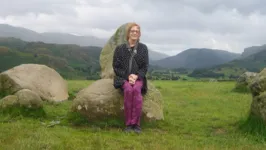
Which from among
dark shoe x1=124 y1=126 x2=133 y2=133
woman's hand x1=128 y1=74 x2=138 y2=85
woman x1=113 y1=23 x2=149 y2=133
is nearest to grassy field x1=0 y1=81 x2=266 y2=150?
dark shoe x1=124 y1=126 x2=133 y2=133

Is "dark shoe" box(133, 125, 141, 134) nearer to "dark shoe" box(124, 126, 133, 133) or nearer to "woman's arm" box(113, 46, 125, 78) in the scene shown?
"dark shoe" box(124, 126, 133, 133)

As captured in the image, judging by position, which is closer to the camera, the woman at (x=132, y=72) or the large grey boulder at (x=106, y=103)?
the woman at (x=132, y=72)

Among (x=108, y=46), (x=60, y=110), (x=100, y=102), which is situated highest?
(x=108, y=46)

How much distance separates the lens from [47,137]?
33.7ft

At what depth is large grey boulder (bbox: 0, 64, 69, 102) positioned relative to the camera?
2075cm

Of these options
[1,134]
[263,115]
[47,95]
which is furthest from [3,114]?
[263,115]

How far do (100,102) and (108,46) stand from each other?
10.7 m

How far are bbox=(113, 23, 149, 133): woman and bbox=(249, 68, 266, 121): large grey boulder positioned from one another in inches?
176

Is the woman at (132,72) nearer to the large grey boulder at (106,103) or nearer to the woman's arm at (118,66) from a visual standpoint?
the woman's arm at (118,66)

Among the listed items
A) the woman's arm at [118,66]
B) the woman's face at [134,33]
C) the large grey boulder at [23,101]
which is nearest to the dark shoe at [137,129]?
the woman's arm at [118,66]

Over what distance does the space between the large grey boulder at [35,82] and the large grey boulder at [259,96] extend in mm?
13631

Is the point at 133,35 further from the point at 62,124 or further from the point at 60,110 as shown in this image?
the point at 60,110

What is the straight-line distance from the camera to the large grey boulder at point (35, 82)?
20.8 metres

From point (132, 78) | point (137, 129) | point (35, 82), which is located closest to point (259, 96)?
point (137, 129)
